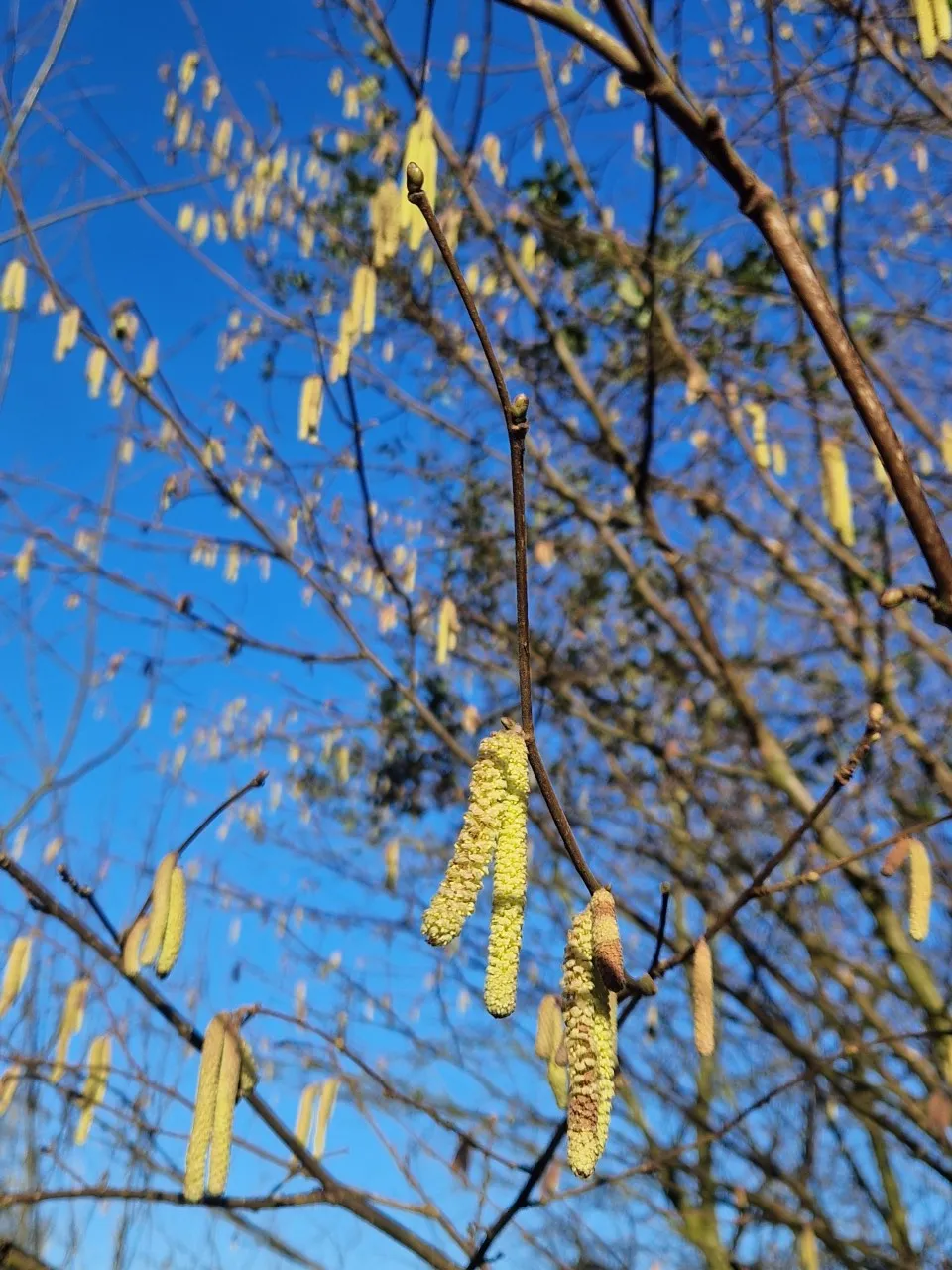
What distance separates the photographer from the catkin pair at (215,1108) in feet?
4.17

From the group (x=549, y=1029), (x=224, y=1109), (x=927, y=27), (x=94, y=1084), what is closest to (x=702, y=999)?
(x=549, y=1029)

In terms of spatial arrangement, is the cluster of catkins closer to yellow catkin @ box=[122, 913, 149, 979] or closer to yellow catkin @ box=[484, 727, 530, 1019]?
yellow catkin @ box=[122, 913, 149, 979]

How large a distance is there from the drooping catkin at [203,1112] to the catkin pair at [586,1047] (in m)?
0.67

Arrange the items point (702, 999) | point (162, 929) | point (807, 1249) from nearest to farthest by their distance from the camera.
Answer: point (702, 999) → point (162, 929) → point (807, 1249)

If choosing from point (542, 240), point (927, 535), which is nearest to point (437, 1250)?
point (927, 535)

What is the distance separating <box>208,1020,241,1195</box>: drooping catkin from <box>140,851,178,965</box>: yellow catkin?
5.8 inches

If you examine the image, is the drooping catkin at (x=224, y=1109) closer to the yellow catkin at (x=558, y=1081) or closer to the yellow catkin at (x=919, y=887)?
the yellow catkin at (x=558, y=1081)

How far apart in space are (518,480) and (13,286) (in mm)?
2314

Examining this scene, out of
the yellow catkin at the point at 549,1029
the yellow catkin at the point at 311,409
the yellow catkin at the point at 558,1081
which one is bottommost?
the yellow catkin at the point at 558,1081

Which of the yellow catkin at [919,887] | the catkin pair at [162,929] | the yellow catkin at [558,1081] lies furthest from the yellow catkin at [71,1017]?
the yellow catkin at [919,887]

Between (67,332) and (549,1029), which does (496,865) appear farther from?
(67,332)

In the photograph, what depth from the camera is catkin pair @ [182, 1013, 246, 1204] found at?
1272 mm

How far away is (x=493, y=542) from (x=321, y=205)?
5.15 ft

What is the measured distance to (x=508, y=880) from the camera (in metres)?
0.77
